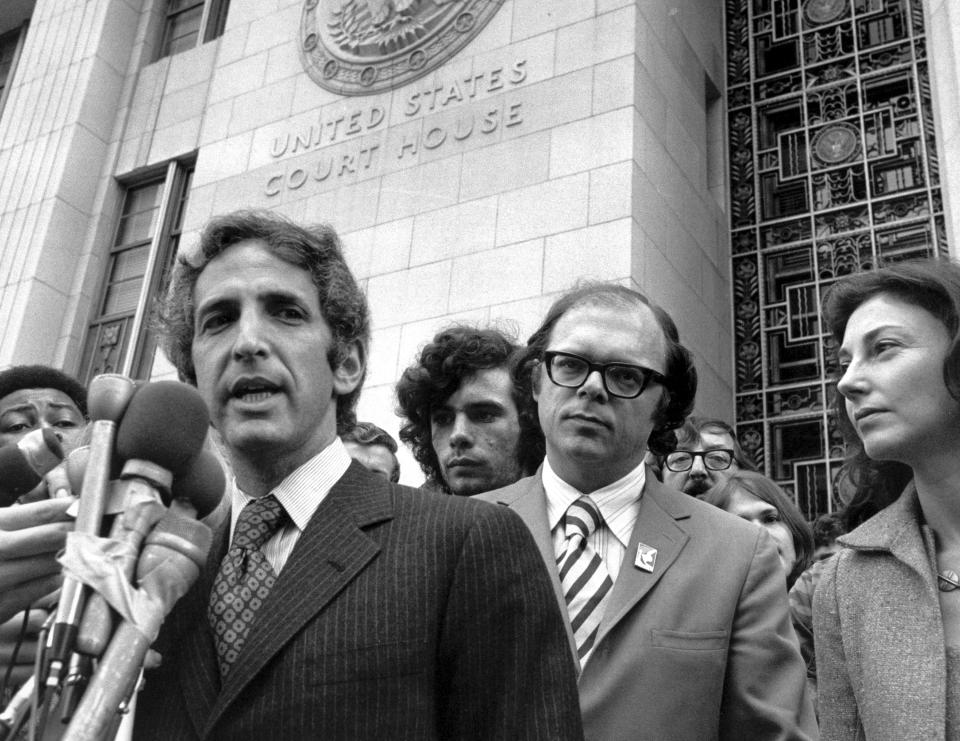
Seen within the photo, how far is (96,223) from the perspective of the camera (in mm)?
12250

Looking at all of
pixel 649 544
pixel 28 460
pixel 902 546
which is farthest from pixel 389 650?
pixel 902 546

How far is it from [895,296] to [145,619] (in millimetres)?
2582

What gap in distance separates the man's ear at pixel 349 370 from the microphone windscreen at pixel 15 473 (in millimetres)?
828

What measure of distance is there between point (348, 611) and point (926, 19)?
7.89 metres

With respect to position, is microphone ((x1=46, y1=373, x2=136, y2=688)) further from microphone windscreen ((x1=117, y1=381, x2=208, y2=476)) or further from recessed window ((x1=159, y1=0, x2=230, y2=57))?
recessed window ((x1=159, y1=0, x2=230, y2=57))

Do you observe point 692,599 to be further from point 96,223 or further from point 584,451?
point 96,223

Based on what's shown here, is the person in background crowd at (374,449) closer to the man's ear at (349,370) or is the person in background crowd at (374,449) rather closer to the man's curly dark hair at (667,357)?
the man's curly dark hair at (667,357)

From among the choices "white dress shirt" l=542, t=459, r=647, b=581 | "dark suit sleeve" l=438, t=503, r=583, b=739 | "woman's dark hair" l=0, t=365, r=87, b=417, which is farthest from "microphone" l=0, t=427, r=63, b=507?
"woman's dark hair" l=0, t=365, r=87, b=417

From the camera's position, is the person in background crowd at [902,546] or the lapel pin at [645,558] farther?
the lapel pin at [645,558]

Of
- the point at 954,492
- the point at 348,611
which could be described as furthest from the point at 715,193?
the point at 348,611

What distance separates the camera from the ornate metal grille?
8273 millimetres

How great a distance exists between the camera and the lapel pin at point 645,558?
2.83 metres

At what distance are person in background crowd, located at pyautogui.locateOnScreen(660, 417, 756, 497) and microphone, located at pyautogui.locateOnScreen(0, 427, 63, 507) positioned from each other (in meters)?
3.41

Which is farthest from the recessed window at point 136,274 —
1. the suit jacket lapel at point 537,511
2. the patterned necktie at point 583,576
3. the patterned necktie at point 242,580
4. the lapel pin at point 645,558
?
the patterned necktie at point 242,580
